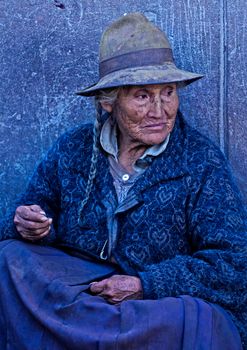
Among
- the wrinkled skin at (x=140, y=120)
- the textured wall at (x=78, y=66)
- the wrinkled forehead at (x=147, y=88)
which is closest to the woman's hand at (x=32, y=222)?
the wrinkled skin at (x=140, y=120)

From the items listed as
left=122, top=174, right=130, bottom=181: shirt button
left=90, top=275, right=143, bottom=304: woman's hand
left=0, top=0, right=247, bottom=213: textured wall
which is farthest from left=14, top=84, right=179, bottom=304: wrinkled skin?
left=0, top=0, right=247, bottom=213: textured wall

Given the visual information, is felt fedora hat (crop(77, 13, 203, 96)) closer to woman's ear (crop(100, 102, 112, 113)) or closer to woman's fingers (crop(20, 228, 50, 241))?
woman's ear (crop(100, 102, 112, 113))

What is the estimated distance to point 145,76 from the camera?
406cm

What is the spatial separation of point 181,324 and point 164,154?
2.67 ft

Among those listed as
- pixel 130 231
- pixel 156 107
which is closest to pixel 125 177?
pixel 130 231

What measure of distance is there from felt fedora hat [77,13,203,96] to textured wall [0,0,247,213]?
504 millimetres

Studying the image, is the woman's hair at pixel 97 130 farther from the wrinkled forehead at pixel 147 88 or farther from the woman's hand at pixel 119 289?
the woman's hand at pixel 119 289

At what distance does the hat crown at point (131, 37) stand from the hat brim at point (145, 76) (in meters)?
0.09

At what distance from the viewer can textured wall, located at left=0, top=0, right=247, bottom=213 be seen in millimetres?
4672

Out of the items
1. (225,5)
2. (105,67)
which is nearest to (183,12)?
(225,5)

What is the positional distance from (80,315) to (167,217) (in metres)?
0.58

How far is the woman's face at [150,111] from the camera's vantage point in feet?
13.5

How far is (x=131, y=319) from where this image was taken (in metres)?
3.66

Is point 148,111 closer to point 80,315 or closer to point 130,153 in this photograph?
point 130,153
